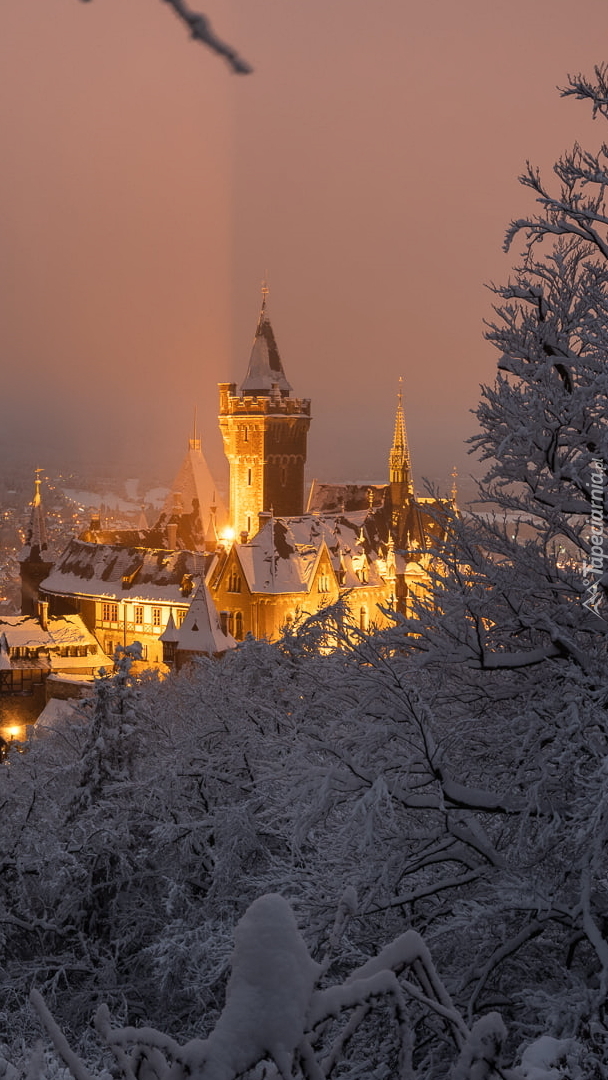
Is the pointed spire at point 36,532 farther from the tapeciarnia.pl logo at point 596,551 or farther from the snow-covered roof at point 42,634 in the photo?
the tapeciarnia.pl logo at point 596,551

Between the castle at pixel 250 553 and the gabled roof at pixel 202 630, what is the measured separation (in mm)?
77

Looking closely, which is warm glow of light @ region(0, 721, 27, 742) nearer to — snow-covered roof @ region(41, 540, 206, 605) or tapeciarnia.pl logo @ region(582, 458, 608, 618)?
snow-covered roof @ region(41, 540, 206, 605)

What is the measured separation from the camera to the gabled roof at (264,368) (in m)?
86.8

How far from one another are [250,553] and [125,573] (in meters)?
11.9

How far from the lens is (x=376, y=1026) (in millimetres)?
8805

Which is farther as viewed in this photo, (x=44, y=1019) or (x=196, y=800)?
(x=196, y=800)

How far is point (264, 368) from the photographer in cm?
8794

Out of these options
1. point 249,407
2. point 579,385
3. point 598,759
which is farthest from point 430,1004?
point 249,407

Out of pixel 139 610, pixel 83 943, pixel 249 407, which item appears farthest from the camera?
pixel 249 407

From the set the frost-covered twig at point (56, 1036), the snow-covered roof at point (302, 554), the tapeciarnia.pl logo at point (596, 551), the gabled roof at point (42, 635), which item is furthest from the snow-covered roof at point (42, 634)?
the frost-covered twig at point (56, 1036)

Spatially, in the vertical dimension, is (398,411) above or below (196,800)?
above

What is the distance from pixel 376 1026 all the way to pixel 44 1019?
6296 mm

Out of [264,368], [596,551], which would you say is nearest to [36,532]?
[264,368]

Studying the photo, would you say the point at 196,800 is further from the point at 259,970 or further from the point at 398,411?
the point at 398,411
